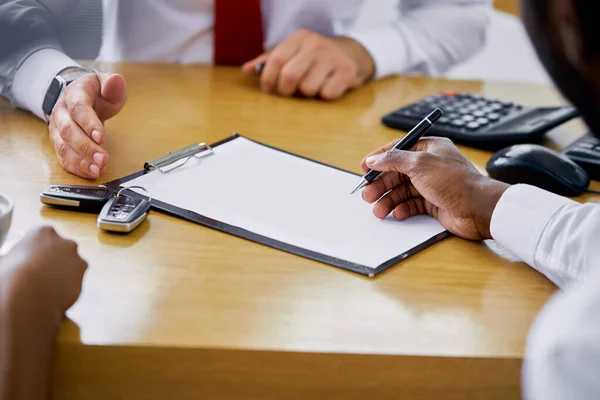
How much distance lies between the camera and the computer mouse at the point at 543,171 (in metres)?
0.92

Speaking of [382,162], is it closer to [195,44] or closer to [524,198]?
[524,198]

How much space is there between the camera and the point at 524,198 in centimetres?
79

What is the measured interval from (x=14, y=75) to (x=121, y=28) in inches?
15.0

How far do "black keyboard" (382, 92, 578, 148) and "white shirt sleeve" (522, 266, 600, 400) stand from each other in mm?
592

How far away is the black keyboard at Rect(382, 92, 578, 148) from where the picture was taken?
3.54ft

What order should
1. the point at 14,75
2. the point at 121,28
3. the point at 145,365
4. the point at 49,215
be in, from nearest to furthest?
the point at 145,365, the point at 49,215, the point at 14,75, the point at 121,28

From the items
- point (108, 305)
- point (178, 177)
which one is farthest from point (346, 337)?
point (178, 177)

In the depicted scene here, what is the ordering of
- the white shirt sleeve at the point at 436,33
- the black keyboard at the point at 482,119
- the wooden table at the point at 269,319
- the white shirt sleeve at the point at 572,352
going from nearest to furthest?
the white shirt sleeve at the point at 572,352 < the wooden table at the point at 269,319 < the black keyboard at the point at 482,119 < the white shirt sleeve at the point at 436,33

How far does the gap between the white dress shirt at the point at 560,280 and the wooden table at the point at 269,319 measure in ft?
0.08

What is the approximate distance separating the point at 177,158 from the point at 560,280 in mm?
484

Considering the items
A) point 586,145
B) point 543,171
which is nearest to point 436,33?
point 586,145

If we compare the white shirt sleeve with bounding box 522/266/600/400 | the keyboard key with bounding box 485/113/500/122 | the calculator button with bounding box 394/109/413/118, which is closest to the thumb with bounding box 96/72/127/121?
the calculator button with bounding box 394/109/413/118

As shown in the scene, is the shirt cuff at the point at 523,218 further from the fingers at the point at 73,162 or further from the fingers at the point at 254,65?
the fingers at the point at 254,65

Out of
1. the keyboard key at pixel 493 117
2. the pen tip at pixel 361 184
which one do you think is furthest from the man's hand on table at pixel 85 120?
the keyboard key at pixel 493 117
